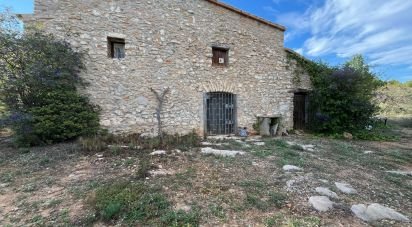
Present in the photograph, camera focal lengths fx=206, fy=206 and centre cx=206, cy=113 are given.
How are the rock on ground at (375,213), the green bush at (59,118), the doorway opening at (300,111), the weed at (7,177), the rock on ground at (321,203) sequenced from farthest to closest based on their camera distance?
the doorway opening at (300,111) → the green bush at (59,118) → the weed at (7,177) → the rock on ground at (321,203) → the rock on ground at (375,213)

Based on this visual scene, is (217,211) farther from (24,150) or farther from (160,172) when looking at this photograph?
(24,150)

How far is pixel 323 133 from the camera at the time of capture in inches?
331

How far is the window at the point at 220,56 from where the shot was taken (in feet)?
24.7

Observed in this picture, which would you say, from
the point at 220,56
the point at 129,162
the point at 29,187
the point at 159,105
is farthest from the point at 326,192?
the point at 220,56

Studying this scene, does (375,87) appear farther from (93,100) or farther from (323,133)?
(93,100)

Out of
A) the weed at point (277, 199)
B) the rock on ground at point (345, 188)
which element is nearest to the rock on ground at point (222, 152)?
the weed at point (277, 199)

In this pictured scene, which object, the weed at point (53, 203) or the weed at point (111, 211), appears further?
the weed at point (53, 203)

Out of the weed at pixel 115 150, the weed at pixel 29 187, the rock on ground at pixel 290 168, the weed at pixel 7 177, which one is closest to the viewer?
the weed at pixel 29 187

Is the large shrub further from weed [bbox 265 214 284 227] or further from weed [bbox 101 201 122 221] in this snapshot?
weed [bbox 265 214 284 227]

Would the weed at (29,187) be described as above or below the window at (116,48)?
below

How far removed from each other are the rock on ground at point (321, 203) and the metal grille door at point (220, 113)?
4.88m

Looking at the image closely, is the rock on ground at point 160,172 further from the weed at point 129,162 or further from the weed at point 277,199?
the weed at point 277,199

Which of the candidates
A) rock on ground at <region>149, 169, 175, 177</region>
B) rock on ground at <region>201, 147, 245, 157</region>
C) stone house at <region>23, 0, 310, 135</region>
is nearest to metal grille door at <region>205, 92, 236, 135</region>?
stone house at <region>23, 0, 310, 135</region>

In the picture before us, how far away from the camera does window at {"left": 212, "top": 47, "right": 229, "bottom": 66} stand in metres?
7.52
